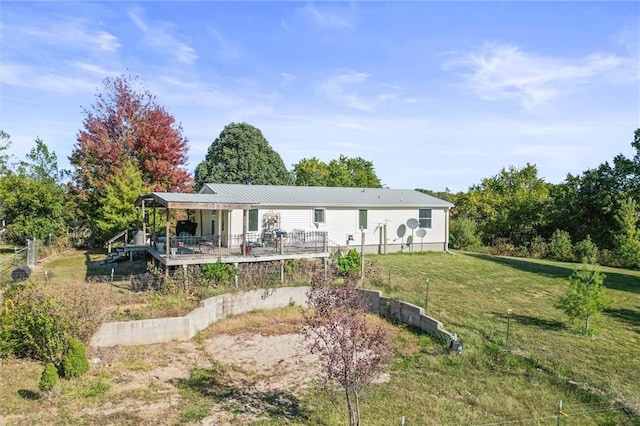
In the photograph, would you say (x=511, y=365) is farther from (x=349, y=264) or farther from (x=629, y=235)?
(x=629, y=235)

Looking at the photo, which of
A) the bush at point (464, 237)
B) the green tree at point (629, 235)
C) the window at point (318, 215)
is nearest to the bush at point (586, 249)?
the green tree at point (629, 235)

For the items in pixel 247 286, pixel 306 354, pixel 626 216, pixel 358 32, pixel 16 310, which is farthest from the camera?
pixel 626 216

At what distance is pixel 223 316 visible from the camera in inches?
567

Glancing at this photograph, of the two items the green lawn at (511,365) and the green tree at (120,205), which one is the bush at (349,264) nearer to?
the green lawn at (511,365)

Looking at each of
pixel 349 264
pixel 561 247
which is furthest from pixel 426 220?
pixel 349 264

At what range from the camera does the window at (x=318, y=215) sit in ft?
76.8

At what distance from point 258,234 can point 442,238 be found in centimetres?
1240

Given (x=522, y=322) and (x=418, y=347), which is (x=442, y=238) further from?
(x=418, y=347)

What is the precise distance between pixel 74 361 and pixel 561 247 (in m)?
28.0

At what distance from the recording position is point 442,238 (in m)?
27.0

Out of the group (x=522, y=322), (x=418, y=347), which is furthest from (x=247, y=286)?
(x=522, y=322)

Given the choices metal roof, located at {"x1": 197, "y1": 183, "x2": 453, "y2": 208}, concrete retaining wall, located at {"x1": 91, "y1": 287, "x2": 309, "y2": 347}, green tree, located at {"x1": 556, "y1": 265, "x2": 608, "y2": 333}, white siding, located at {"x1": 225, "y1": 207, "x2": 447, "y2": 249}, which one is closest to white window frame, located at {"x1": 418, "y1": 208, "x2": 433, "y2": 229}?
white siding, located at {"x1": 225, "y1": 207, "x2": 447, "y2": 249}

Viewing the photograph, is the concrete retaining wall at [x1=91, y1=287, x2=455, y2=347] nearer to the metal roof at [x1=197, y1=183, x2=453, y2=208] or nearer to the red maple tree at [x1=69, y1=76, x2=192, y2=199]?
the metal roof at [x1=197, y1=183, x2=453, y2=208]

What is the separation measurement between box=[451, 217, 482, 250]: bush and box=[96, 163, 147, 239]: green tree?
21.4 meters
